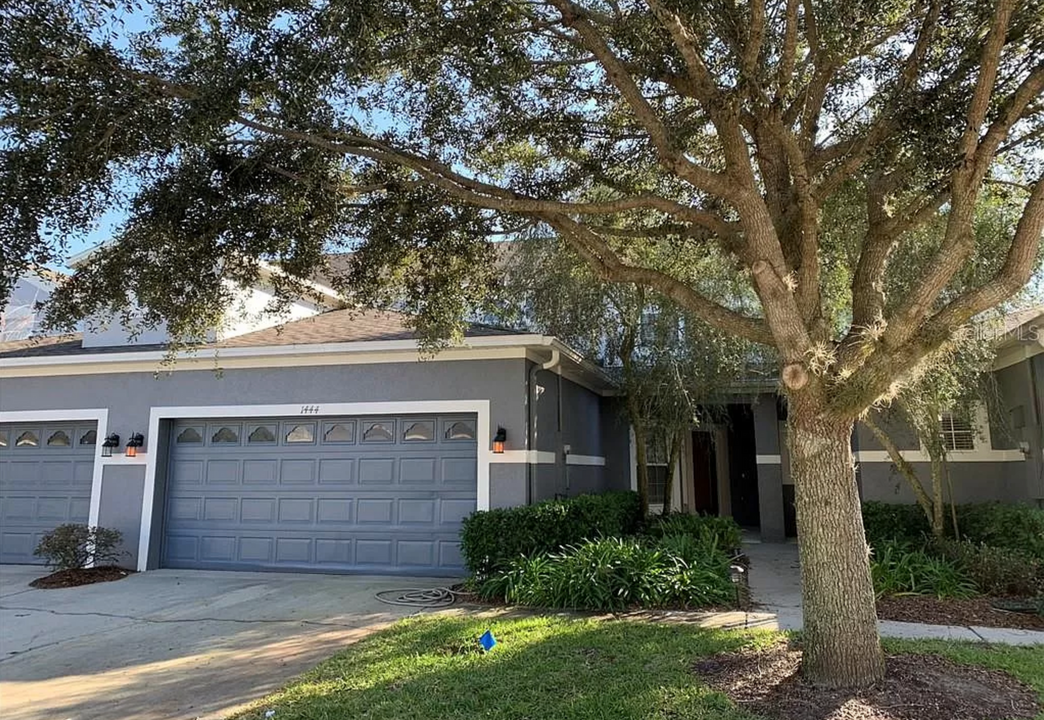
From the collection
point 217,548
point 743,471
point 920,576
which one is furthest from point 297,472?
point 743,471

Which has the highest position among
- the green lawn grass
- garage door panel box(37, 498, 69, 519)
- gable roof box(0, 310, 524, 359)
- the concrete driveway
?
gable roof box(0, 310, 524, 359)

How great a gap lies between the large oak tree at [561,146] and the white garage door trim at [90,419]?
16.8 ft

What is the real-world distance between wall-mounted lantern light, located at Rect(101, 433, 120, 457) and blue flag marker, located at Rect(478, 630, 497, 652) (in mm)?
7963

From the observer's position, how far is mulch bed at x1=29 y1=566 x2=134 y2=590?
9.80 metres

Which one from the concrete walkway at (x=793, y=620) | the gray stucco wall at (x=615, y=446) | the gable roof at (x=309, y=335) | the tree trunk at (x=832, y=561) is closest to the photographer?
the tree trunk at (x=832, y=561)

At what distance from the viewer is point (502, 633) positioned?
21.4ft

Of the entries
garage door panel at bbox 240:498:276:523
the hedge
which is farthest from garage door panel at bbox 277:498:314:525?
the hedge

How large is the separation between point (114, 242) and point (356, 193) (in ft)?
7.95

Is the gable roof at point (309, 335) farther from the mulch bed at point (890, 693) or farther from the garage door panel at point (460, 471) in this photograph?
the mulch bed at point (890, 693)

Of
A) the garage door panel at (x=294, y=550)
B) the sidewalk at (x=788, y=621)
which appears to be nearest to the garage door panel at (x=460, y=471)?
the garage door panel at (x=294, y=550)

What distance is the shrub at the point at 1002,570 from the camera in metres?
7.59

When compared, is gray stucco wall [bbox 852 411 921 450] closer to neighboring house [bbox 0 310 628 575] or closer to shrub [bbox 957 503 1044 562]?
shrub [bbox 957 503 1044 562]

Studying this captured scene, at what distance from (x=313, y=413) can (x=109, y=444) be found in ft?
11.3

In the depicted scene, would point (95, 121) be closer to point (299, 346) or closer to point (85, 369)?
point (299, 346)
